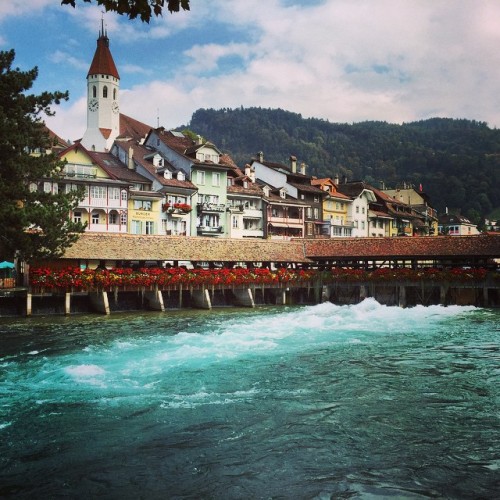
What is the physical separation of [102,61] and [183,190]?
111ft

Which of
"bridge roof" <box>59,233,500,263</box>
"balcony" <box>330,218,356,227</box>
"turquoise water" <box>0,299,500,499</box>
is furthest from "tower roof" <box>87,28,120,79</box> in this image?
"turquoise water" <box>0,299,500,499</box>

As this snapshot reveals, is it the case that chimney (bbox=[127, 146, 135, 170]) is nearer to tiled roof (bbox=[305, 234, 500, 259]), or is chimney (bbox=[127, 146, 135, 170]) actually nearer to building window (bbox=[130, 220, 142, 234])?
building window (bbox=[130, 220, 142, 234])

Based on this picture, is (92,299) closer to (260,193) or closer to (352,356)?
(352,356)

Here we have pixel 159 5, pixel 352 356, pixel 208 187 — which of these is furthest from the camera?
pixel 208 187

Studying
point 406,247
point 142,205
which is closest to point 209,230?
point 142,205

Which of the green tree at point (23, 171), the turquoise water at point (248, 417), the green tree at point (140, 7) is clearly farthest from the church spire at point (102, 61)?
the green tree at point (140, 7)

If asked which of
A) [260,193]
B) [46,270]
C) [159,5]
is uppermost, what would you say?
[260,193]

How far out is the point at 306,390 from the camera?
50.4 feet

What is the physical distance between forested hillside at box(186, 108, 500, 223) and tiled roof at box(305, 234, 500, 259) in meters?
69.0

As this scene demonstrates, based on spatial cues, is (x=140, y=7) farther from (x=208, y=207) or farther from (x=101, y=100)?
(x=101, y=100)

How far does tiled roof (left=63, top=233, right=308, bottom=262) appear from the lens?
37100 mm

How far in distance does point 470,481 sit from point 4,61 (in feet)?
87.5

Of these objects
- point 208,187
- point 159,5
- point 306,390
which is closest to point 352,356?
point 306,390

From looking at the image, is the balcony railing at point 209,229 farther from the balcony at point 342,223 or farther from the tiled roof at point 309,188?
the balcony at point 342,223
